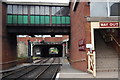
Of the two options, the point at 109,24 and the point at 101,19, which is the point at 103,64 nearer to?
the point at 109,24

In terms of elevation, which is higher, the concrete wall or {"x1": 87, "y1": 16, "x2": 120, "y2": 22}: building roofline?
{"x1": 87, "y1": 16, "x2": 120, "y2": 22}: building roofline

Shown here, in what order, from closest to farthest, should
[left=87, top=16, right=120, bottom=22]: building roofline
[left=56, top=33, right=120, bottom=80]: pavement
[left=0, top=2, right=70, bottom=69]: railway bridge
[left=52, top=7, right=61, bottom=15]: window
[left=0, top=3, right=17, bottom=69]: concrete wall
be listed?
1. [left=56, top=33, right=120, bottom=80]: pavement
2. [left=87, top=16, right=120, bottom=22]: building roofline
3. [left=0, top=3, right=17, bottom=69]: concrete wall
4. [left=0, top=2, right=70, bottom=69]: railway bridge
5. [left=52, top=7, right=61, bottom=15]: window

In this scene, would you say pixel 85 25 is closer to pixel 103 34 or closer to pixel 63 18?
pixel 103 34

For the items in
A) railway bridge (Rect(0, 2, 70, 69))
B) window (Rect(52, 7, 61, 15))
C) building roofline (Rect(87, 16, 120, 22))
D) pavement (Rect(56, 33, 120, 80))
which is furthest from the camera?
window (Rect(52, 7, 61, 15))

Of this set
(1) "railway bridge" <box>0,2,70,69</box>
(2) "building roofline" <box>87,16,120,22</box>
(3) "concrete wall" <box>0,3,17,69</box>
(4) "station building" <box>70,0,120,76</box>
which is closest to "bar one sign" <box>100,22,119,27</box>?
(4) "station building" <box>70,0,120,76</box>

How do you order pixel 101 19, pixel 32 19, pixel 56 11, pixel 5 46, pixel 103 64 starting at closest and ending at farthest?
pixel 103 64
pixel 101 19
pixel 5 46
pixel 32 19
pixel 56 11

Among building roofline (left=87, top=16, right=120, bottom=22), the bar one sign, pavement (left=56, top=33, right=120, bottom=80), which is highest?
building roofline (left=87, top=16, right=120, bottom=22)

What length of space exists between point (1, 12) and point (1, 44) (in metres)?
3.55

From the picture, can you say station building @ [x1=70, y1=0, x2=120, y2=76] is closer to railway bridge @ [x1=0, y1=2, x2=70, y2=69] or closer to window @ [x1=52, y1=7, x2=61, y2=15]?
railway bridge @ [x1=0, y1=2, x2=70, y2=69]

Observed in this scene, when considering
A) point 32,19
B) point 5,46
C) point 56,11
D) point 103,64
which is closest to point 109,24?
point 103,64

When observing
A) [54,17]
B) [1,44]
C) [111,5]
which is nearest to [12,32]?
[1,44]

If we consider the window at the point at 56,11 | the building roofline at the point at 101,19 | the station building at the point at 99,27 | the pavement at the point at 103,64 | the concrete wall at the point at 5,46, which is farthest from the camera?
the window at the point at 56,11

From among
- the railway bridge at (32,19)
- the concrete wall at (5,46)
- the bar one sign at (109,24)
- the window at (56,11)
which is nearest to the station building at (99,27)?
the bar one sign at (109,24)

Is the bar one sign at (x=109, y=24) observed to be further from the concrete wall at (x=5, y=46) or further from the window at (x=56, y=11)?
the concrete wall at (x=5, y=46)
